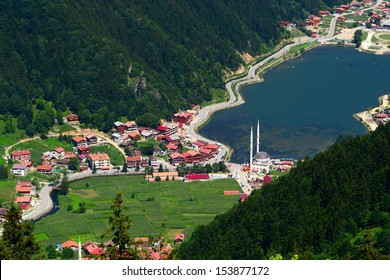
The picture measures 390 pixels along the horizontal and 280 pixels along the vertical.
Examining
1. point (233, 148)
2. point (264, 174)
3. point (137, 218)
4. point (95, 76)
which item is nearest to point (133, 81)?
point (95, 76)

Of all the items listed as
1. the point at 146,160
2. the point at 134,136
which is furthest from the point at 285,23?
the point at 146,160

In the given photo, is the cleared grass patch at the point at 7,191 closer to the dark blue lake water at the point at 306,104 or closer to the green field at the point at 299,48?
the dark blue lake water at the point at 306,104

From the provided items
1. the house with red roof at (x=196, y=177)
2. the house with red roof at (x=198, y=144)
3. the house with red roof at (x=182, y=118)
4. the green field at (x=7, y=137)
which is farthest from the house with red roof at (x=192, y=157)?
the green field at (x=7, y=137)

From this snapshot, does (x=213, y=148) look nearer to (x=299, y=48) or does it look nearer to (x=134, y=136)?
(x=134, y=136)

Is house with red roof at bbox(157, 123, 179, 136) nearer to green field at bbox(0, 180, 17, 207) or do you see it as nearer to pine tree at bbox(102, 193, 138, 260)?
green field at bbox(0, 180, 17, 207)

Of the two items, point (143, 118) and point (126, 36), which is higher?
point (126, 36)

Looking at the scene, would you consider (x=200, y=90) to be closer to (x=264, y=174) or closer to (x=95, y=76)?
(x=95, y=76)
